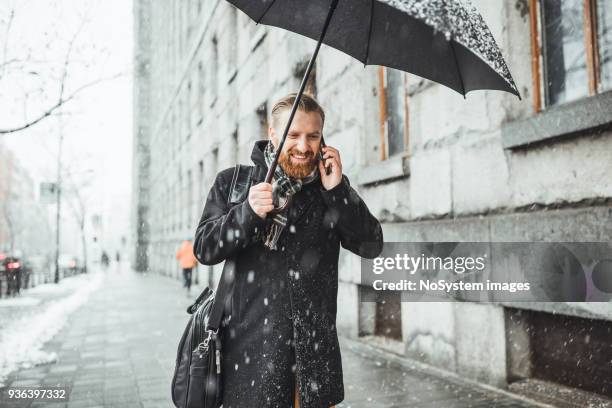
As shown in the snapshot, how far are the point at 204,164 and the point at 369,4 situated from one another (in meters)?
16.3

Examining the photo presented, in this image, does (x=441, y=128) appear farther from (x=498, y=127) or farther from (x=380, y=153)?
(x=380, y=153)

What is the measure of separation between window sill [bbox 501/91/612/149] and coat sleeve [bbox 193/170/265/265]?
9.21ft

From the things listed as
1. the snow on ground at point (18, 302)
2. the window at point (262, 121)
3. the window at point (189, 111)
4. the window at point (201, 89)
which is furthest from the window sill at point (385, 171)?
the window at point (189, 111)

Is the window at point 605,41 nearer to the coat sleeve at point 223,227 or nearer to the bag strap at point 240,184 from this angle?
the bag strap at point 240,184

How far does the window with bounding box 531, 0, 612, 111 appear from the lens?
13.7 ft

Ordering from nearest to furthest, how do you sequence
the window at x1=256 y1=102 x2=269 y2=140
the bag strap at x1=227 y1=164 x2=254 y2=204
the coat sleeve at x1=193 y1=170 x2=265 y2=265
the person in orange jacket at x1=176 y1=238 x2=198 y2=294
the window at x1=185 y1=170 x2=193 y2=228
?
the coat sleeve at x1=193 y1=170 x2=265 y2=265 → the bag strap at x1=227 y1=164 x2=254 y2=204 → the window at x1=256 y1=102 x2=269 y2=140 → the person in orange jacket at x1=176 y1=238 x2=198 y2=294 → the window at x1=185 y1=170 x2=193 y2=228

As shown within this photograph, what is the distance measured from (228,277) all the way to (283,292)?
0.87ft

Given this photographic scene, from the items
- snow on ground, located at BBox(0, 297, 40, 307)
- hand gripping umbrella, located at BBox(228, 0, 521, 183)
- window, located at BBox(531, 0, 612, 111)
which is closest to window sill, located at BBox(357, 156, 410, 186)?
window, located at BBox(531, 0, 612, 111)

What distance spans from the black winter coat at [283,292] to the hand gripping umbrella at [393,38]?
60 centimetres

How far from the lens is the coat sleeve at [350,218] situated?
2.27m

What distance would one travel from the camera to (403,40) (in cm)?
259

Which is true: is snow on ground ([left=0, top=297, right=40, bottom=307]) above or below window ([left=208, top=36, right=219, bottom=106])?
below

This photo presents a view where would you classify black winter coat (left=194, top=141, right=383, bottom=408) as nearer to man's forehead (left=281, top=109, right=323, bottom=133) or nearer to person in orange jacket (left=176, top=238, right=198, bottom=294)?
man's forehead (left=281, top=109, right=323, bottom=133)

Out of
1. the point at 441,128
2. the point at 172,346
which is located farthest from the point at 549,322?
the point at 172,346
